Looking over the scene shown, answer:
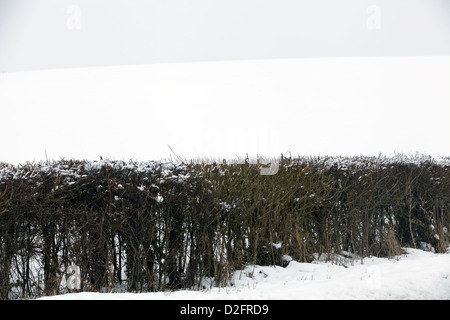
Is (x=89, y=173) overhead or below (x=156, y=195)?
overhead

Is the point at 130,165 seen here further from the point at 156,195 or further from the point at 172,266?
the point at 172,266

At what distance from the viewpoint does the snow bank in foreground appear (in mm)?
4574

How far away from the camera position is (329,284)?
4941 mm

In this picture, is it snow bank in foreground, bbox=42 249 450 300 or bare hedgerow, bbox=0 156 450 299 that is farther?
bare hedgerow, bbox=0 156 450 299

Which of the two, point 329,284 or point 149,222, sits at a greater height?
point 149,222

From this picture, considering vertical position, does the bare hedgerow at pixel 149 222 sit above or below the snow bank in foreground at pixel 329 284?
above

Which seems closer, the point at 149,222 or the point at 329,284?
the point at 329,284

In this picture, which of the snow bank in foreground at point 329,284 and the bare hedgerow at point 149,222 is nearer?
the snow bank in foreground at point 329,284

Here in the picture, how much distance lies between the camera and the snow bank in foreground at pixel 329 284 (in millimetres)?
4574

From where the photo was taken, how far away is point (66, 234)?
5.41 meters

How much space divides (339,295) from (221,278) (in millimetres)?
1920
